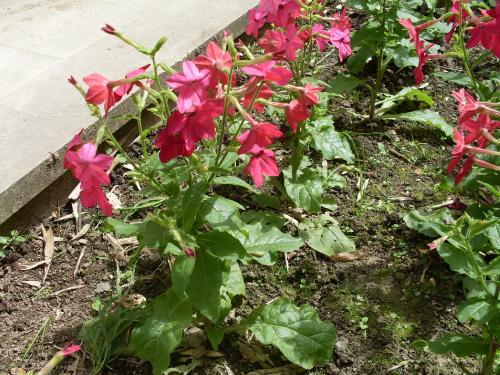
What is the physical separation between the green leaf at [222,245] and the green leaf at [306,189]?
0.76 meters

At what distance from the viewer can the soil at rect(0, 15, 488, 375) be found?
90.0 inches

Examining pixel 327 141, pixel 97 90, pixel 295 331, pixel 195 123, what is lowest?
pixel 295 331

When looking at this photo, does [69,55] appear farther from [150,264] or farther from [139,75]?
[139,75]

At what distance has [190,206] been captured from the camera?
1917mm

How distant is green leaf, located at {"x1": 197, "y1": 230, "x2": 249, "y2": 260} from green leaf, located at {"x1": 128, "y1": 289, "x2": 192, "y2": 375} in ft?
0.80

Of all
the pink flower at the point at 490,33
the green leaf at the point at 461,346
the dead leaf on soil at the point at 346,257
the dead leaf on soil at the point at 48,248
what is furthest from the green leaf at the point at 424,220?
the dead leaf on soil at the point at 48,248

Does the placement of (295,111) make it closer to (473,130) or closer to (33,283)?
(473,130)

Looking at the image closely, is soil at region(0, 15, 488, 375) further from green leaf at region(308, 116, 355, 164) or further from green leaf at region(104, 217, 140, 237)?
green leaf at region(104, 217, 140, 237)

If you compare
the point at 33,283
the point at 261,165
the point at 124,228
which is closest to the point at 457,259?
the point at 261,165

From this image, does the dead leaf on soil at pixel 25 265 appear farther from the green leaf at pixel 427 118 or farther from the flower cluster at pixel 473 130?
the green leaf at pixel 427 118

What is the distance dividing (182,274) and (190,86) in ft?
1.91

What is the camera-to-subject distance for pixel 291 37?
2.47 m

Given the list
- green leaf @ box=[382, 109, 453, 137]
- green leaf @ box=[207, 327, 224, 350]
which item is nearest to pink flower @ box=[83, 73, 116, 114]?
green leaf @ box=[207, 327, 224, 350]

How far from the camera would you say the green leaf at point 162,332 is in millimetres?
2025
